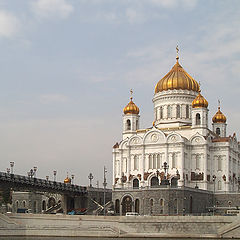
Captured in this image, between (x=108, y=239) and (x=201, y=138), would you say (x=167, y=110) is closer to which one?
(x=201, y=138)

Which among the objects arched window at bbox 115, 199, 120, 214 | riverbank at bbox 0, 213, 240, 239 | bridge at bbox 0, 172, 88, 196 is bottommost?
riverbank at bbox 0, 213, 240, 239

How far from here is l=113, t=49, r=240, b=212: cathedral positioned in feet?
297

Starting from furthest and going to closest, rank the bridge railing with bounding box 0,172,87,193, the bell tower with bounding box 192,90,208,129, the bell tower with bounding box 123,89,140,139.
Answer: the bell tower with bounding box 123,89,140,139, the bell tower with bounding box 192,90,208,129, the bridge railing with bounding box 0,172,87,193

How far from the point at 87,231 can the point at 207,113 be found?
35410 mm

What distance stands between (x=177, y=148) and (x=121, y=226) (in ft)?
83.4

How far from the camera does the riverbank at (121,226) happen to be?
6562 cm

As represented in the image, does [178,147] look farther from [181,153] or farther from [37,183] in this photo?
[37,183]

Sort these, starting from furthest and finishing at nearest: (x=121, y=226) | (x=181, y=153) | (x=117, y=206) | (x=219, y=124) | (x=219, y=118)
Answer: (x=219, y=118) < (x=219, y=124) < (x=181, y=153) < (x=117, y=206) < (x=121, y=226)

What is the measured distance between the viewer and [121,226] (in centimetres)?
6894

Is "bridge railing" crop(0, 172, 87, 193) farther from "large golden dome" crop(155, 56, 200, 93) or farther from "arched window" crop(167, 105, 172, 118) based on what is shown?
"large golden dome" crop(155, 56, 200, 93)

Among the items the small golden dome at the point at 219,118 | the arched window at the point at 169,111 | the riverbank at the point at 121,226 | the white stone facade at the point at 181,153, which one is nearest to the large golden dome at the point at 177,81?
the white stone facade at the point at 181,153

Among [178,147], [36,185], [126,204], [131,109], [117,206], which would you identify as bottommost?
[117,206]

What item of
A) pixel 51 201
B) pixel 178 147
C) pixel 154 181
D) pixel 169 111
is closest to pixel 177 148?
pixel 178 147

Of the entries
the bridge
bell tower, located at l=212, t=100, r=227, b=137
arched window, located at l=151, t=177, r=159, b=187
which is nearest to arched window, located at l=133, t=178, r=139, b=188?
arched window, located at l=151, t=177, r=159, b=187
